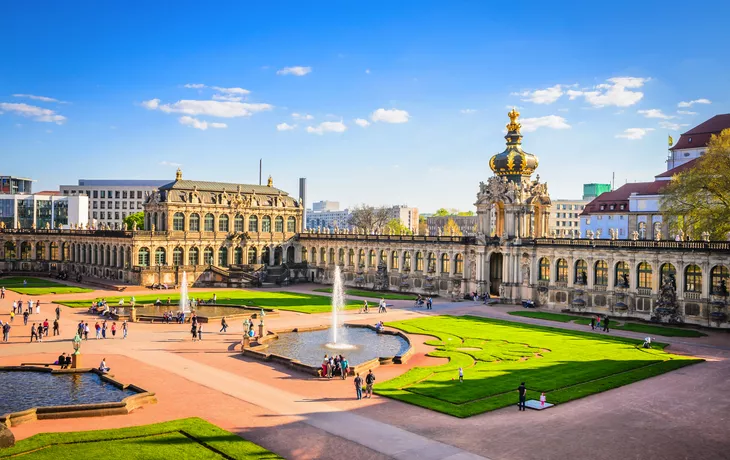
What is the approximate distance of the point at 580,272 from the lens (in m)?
76.4

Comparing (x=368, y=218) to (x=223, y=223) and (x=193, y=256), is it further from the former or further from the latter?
(x=193, y=256)

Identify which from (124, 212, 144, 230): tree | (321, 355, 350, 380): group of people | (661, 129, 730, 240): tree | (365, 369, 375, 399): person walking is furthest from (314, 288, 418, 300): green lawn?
(124, 212, 144, 230): tree

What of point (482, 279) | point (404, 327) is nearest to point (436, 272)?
point (482, 279)

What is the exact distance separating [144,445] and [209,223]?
3267 inches

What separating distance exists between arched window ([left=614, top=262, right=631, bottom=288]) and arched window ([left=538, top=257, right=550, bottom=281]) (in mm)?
9206

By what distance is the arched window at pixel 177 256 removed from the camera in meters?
104

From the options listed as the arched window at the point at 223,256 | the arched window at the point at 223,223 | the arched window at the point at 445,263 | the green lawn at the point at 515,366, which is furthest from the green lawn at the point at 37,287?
the green lawn at the point at 515,366

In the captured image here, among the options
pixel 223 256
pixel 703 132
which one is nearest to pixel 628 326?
pixel 703 132

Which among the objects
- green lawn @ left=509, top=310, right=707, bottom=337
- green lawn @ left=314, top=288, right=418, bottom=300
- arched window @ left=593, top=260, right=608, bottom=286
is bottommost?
green lawn @ left=509, top=310, right=707, bottom=337

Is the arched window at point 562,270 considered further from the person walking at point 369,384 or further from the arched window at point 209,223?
the arched window at point 209,223

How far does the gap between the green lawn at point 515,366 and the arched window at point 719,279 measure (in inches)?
578

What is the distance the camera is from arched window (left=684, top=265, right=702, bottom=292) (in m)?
65.4

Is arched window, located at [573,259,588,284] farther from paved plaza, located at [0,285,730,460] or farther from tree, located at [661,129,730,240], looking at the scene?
paved plaza, located at [0,285,730,460]

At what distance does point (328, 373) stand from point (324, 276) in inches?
2738
